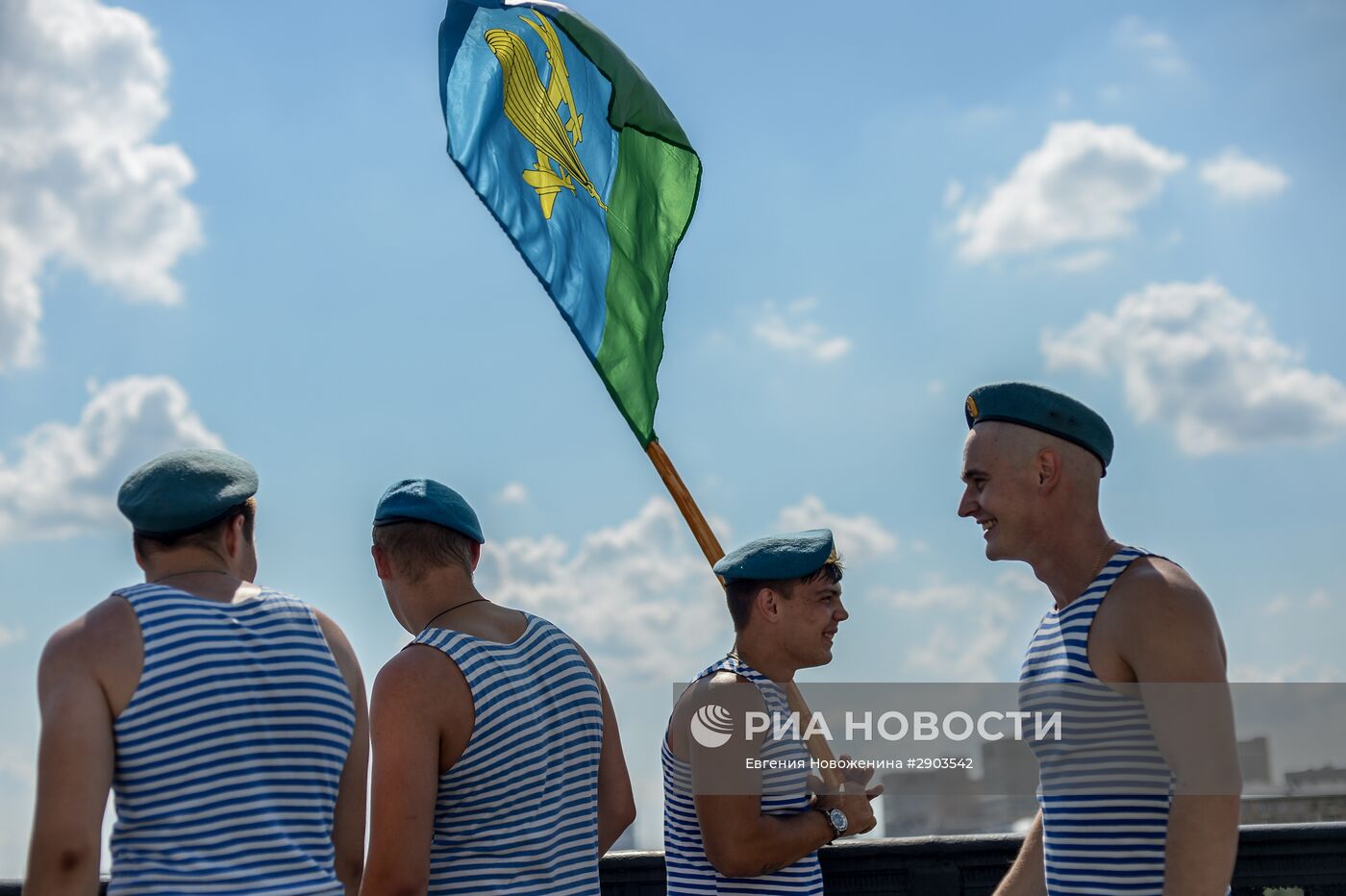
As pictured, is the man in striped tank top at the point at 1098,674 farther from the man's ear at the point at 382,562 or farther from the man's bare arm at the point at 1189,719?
the man's ear at the point at 382,562

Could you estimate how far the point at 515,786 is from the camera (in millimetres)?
3137

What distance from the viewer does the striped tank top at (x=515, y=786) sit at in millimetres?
3096

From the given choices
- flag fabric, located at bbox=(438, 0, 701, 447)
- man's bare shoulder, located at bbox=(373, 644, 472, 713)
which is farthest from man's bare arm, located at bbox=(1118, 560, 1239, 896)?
flag fabric, located at bbox=(438, 0, 701, 447)

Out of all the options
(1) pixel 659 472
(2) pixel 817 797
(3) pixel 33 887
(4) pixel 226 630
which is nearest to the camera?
(3) pixel 33 887

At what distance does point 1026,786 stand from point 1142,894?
31.0 inches

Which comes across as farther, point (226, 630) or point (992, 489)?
point (992, 489)

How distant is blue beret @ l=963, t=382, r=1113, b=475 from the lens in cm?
321

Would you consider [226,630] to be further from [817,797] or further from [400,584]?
[817,797]

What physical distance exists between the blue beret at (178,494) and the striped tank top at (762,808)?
1.51m

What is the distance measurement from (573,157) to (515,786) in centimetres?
268

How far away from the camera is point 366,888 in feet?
9.73

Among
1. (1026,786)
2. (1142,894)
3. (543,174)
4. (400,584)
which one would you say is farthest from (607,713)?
(543,174)

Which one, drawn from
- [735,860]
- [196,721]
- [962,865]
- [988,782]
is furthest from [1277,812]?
[196,721]

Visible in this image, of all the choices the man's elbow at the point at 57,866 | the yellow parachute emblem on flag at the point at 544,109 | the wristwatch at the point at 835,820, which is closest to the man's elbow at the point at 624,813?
the wristwatch at the point at 835,820
